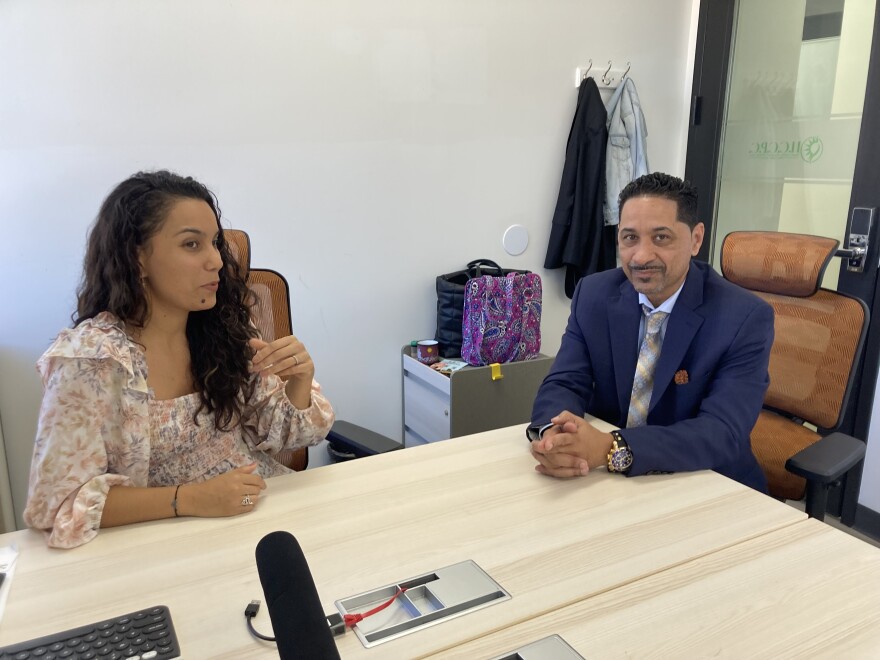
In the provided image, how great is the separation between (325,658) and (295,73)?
96.8 inches

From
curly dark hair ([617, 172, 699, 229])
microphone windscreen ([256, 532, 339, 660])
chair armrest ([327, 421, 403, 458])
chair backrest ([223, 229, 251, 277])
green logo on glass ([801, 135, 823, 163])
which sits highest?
green logo on glass ([801, 135, 823, 163])

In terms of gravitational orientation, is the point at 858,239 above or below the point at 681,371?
above

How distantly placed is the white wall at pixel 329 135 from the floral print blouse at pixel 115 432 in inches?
48.7

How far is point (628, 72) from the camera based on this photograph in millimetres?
3273

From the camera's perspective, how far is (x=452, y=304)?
2871 millimetres

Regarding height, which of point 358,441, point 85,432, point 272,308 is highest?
point 272,308

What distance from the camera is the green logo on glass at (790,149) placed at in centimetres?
284

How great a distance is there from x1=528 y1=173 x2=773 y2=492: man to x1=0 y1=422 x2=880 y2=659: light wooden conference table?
0.56ft

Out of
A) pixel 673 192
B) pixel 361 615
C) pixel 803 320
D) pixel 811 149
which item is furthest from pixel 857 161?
pixel 361 615

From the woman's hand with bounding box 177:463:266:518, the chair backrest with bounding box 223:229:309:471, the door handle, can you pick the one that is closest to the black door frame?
the door handle

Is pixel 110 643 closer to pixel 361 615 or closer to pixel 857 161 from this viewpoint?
pixel 361 615

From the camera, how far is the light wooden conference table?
0.97 m

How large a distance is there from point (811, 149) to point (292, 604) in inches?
120

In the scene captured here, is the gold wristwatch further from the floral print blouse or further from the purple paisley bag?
the purple paisley bag
